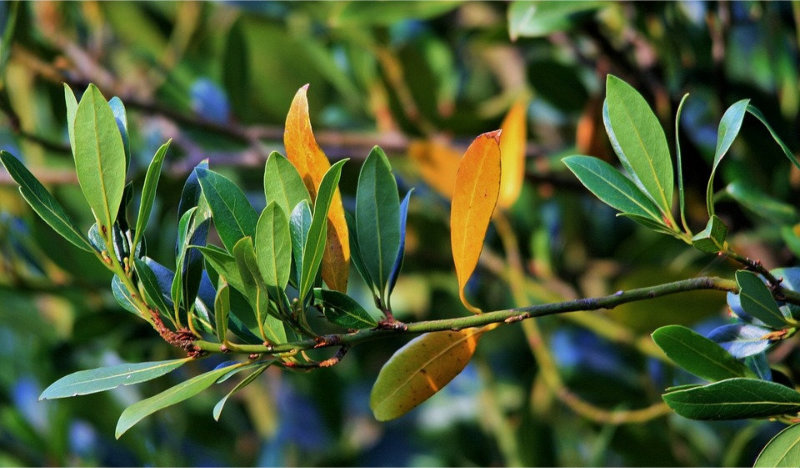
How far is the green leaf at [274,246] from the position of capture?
40 centimetres

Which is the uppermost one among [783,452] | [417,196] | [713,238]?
[713,238]

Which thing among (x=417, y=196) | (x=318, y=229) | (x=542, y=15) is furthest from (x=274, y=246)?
(x=417, y=196)

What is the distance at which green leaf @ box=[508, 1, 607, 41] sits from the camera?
2.40ft

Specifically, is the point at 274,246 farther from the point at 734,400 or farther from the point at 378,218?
the point at 734,400

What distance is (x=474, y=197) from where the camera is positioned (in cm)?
44

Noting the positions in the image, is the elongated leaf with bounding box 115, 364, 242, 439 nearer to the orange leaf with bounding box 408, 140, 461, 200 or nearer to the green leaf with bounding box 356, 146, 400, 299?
the green leaf with bounding box 356, 146, 400, 299

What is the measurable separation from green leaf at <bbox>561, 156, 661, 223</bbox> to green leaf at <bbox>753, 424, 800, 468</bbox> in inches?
5.0

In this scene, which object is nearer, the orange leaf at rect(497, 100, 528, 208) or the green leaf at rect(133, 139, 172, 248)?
the green leaf at rect(133, 139, 172, 248)

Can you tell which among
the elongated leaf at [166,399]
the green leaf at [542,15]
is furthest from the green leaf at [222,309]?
the green leaf at [542,15]

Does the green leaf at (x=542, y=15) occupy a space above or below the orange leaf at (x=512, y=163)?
above

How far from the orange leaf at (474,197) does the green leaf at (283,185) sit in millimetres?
82

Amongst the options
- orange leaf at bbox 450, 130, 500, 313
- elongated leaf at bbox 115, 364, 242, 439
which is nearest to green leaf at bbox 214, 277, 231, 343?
elongated leaf at bbox 115, 364, 242, 439

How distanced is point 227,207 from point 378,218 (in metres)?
0.09

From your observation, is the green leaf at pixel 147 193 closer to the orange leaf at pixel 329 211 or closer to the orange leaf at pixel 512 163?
the orange leaf at pixel 329 211
